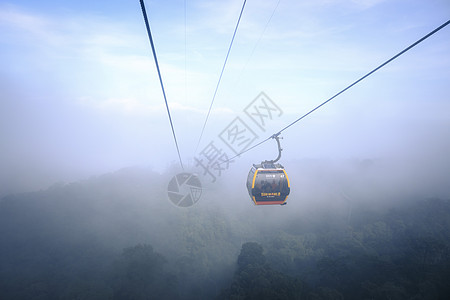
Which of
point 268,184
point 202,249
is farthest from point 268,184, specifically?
point 202,249

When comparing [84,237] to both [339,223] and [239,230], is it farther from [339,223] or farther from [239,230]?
Result: [339,223]
